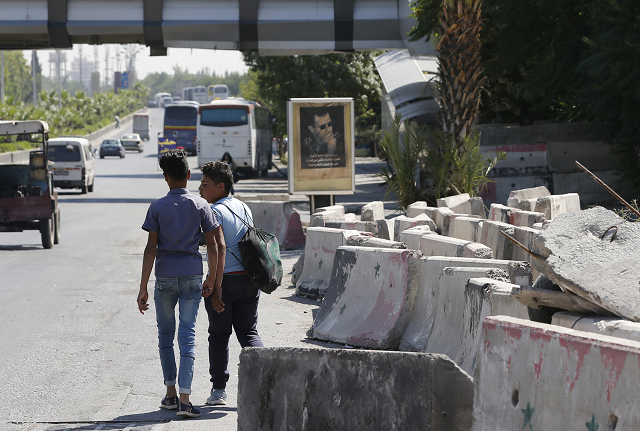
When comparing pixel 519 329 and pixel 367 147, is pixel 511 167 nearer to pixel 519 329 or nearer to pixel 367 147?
pixel 519 329

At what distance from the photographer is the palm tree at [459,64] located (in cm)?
1548

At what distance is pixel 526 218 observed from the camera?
10523 mm

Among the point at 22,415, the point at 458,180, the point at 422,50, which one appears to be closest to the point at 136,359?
the point at 22,415

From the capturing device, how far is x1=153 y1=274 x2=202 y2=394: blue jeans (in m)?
5.29

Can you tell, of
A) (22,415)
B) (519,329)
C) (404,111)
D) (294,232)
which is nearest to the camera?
(519,329)

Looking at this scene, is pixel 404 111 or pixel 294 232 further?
pixel 404 111

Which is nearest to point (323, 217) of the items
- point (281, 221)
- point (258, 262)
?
point (281, 221)

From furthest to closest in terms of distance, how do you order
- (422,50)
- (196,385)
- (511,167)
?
(422,50) < (511,167) < (196,385)

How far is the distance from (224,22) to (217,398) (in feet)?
79.6

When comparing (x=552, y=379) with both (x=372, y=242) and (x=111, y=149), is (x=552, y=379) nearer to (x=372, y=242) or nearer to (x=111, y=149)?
(x=372, y=242)

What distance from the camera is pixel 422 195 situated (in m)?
16.2

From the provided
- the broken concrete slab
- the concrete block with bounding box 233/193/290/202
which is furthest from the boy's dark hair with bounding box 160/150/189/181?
the concrete block with bounding box 233/193/290/202

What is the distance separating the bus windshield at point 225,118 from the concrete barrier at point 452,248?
96.0 ft

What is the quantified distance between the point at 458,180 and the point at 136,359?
1000 cm
